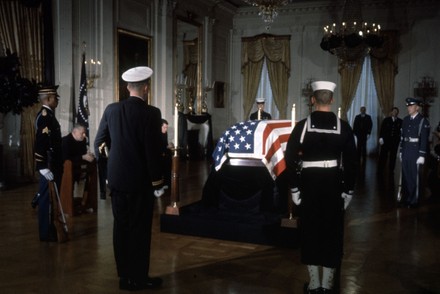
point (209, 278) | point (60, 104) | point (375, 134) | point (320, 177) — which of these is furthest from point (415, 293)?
point (375, 134)

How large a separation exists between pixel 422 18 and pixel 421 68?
145cm

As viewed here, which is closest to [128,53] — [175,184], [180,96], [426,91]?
[180,96]

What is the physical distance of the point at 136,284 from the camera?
143 inches

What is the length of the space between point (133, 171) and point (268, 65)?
12.8m

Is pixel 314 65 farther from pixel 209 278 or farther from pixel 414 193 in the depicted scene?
pixel 209 278

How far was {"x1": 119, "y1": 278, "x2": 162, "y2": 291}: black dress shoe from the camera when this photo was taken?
361 cm

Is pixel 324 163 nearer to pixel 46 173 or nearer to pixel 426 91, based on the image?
pixel 46 173

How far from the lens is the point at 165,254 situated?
180 inches

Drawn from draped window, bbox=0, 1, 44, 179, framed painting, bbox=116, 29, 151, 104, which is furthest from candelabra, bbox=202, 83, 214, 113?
draped window, bbox=0, 1, 44, 179

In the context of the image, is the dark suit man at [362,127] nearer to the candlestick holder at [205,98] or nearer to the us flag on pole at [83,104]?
the candlestick holder at [205,98]

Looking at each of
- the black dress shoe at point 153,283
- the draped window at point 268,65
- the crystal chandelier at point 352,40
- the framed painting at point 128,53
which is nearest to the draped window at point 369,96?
the draped window at point 268,65

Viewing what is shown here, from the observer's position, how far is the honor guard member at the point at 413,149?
6711 mm

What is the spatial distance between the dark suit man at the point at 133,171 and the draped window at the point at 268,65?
12381 millimetres

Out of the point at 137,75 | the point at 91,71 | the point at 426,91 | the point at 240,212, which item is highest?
the point at 91,71
